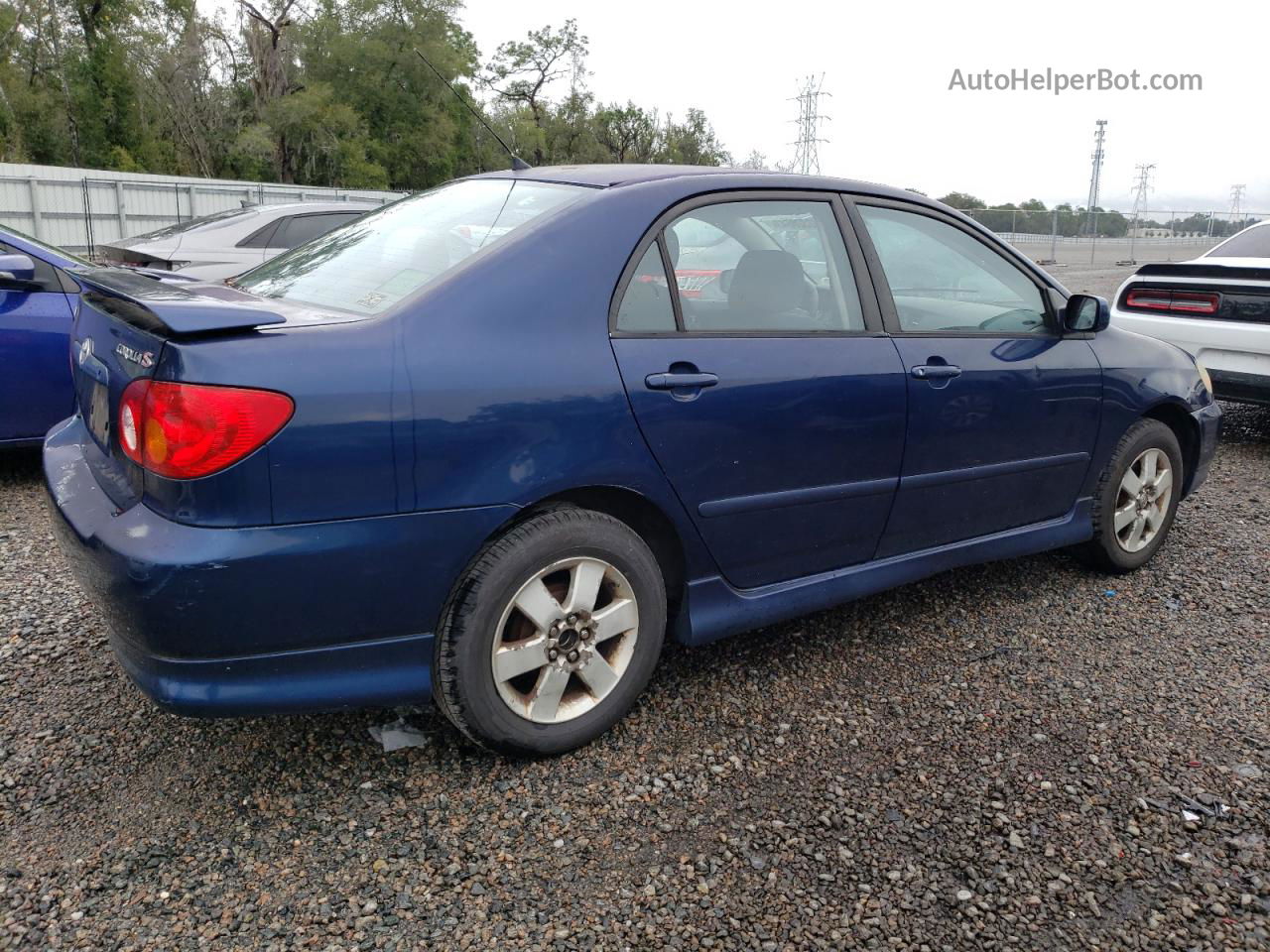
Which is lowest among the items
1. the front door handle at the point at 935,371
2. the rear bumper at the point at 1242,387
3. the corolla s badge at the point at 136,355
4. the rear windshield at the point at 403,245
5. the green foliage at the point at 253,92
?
the rear bumper at the point at 1242,387

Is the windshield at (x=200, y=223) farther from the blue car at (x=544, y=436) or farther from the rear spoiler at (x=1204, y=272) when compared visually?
the rear spoiler at (x=1204, y=272)

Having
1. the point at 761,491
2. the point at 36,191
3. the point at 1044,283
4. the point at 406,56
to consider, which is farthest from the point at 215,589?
the point at 406,56

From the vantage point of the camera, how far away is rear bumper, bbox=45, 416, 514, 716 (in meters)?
2.25

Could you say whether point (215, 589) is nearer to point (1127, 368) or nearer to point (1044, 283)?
point (1044, 283)

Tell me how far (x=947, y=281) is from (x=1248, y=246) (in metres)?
5.14

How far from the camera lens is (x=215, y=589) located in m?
Answer: 2.24

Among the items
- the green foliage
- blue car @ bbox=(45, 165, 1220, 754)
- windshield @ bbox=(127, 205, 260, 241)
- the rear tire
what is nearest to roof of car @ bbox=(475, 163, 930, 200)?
blue car @ bbox=(45, 165, 1220, 754)

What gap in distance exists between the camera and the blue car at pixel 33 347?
5.08 metres

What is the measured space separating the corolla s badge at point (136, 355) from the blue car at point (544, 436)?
0.01 meters

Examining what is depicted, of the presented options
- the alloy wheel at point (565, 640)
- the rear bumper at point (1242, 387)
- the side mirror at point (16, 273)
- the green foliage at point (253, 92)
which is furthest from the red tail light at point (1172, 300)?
the green foliage at point (253, 92)

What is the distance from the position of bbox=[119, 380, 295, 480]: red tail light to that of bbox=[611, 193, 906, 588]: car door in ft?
3.03

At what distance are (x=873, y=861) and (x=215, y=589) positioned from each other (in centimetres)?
165

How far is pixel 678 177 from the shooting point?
305 centimetres

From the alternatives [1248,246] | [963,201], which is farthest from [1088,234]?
[1248,246]
